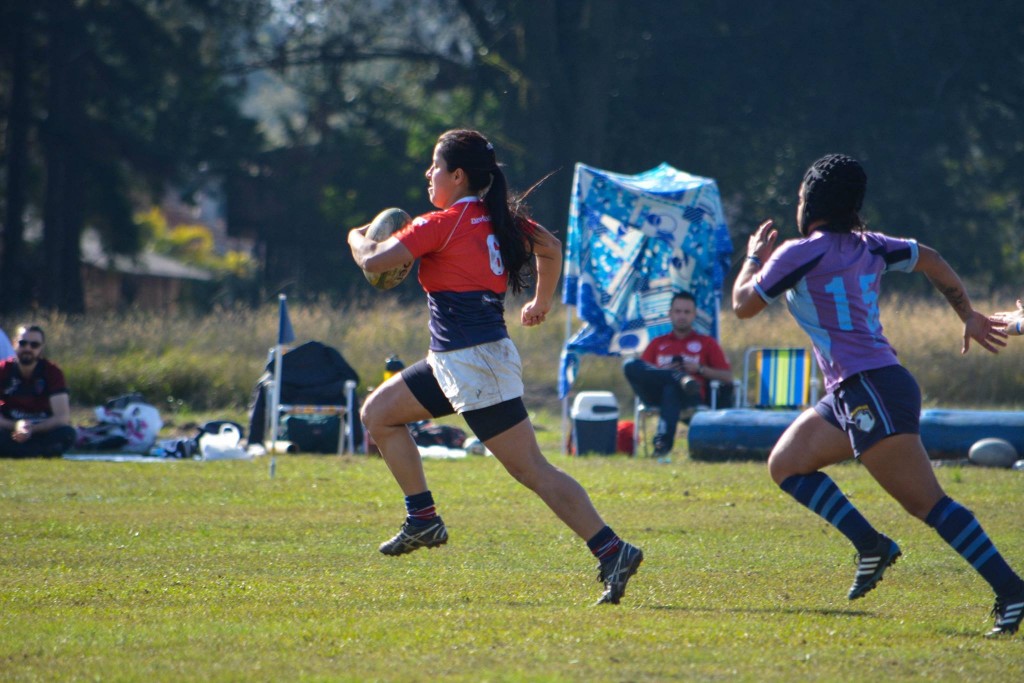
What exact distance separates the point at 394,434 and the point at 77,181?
91.5 feet

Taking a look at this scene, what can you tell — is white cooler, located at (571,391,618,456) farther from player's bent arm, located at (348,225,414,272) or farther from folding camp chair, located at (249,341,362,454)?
player's bent arm, located at (348,225,414,272)

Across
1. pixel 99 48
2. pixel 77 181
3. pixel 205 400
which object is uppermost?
pixel 99 48

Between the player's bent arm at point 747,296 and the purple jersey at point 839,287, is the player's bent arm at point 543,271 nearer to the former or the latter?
the player's bent arm at point 747,296

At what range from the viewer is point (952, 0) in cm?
3241

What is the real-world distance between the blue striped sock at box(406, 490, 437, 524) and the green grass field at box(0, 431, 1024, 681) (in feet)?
1.05

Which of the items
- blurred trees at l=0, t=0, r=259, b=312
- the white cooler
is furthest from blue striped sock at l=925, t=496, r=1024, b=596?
blurred trees at l=0, t=0, r=259, b=312

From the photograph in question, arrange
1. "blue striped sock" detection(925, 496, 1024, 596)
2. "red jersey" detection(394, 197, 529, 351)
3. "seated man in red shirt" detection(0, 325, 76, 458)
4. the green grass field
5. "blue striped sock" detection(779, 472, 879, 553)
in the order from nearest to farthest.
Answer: the green grass field → "blue striped sock" detection(925, 496, 1024, 596) → "blue striped sock" detection(779, 472, 879, 553) → "red jersey" detection(394, 197, 529, 351) → "seated man in red shirt" detection(0, 325, 76, 458)

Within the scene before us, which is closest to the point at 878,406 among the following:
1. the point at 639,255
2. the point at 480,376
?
the point at 480,376

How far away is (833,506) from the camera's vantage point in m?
5.36

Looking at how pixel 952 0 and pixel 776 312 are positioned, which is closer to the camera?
pixel 776 312

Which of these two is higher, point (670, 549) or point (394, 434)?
point (394, 434)

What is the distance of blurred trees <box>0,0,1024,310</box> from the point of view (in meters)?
31.3

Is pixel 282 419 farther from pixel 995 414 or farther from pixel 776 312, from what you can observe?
pixel 776 312

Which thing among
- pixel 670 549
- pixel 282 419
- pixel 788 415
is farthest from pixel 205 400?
pixel 670 549
